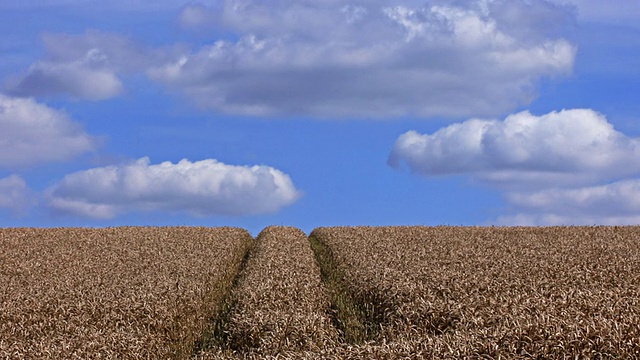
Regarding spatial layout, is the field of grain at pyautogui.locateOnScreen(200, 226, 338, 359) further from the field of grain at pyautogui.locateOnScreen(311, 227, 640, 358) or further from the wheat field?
the field of grain at pyautogui.locateOnScreen(311, 227, 640, 358)

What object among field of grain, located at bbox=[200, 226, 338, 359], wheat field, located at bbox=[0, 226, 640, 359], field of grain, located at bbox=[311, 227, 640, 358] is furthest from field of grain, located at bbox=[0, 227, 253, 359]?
field of grain, located at bbox=[311, 227, 640, 358]

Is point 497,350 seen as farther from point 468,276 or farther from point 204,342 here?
point 468,276

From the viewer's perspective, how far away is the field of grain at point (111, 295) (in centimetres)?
1350

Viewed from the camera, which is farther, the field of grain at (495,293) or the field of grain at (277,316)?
the field of grain at (277,316)

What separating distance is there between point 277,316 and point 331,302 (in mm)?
2819

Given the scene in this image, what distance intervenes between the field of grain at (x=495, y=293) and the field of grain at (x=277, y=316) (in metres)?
1.06

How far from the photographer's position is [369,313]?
1544 centimetres

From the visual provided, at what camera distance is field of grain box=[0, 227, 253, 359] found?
13.5 m

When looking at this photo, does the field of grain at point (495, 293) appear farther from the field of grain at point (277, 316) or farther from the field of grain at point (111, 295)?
the field of grain at point (111, 295)

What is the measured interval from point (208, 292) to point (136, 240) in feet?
48.5

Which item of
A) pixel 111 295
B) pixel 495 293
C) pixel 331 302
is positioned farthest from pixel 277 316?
pixel 111 295

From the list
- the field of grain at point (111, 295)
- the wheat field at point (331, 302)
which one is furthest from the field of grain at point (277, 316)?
the field of grain at point (111, 295)

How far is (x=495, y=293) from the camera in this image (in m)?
15.3

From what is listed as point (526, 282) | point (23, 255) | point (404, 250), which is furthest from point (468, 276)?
point (23, 255)
